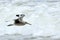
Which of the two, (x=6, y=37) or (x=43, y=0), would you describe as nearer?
(x=6, y=37)

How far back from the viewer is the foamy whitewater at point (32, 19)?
3273 millimetres

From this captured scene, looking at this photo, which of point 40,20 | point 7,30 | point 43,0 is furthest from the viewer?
point 43,0

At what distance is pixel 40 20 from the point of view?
3.75 meters

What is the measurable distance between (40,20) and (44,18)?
111 mm

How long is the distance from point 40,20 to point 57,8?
0.62 m

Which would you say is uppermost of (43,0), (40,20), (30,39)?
(43,0)

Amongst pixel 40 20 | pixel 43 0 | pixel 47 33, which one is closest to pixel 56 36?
pixel 47 33

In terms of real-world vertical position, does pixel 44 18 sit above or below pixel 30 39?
above

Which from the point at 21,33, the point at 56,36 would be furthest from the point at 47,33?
the point at 21,33

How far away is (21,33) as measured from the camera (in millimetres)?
3324

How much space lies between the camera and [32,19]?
377 cm

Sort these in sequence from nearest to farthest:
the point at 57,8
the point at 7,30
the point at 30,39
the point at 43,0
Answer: the point at 30,39 → the point at 7,30 → the point at 57,8 → the point at 43,0

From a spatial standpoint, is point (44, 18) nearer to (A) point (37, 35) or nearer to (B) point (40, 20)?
(B) point (40, 20)

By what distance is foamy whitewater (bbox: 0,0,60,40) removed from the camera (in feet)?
10.7
